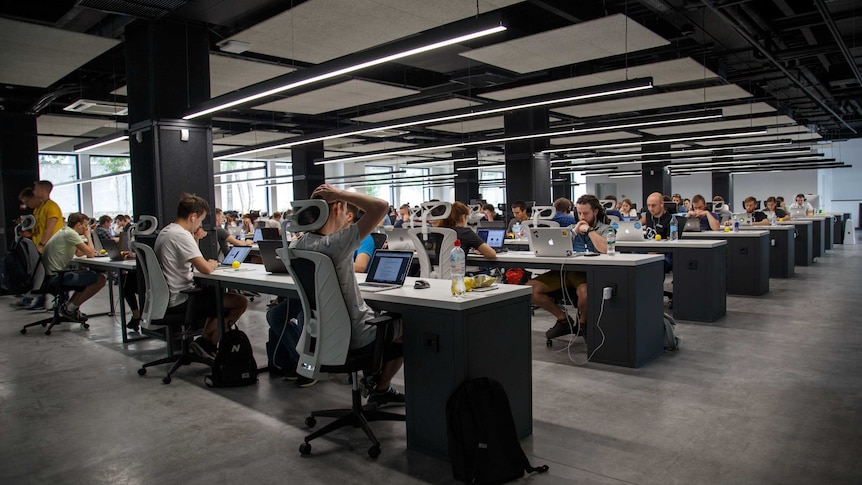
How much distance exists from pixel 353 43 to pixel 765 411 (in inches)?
220

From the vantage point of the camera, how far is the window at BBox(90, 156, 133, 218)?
740 inches

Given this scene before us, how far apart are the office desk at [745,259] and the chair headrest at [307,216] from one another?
5.95m

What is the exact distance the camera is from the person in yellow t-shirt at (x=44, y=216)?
753 cm

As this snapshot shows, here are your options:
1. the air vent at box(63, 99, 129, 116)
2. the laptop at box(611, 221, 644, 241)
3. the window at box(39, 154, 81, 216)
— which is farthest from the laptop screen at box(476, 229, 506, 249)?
the window at box(39, 154, 81, 216)

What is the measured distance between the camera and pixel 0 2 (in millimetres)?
5891

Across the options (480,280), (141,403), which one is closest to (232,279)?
(141,403)

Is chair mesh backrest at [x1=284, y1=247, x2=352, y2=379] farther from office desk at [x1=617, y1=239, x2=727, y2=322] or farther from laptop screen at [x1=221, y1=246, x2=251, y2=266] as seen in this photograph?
office desk at [x1=617, y1=239, x2=727, y2=322]

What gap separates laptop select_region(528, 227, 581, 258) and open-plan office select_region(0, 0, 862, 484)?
0.51 feet

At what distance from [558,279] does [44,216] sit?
6.70 metres

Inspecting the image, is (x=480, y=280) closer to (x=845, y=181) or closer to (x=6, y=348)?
(x=6, y=348)

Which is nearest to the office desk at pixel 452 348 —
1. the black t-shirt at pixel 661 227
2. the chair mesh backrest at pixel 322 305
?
the chair mesh backrest at pixel 322 305

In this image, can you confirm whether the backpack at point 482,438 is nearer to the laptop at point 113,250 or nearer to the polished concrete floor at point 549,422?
the polished concrete floor at point 549,422

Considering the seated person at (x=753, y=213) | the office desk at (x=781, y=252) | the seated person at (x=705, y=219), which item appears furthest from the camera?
the seated person at (x=753, y=213)

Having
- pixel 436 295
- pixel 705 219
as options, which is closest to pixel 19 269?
pixel 436 295
